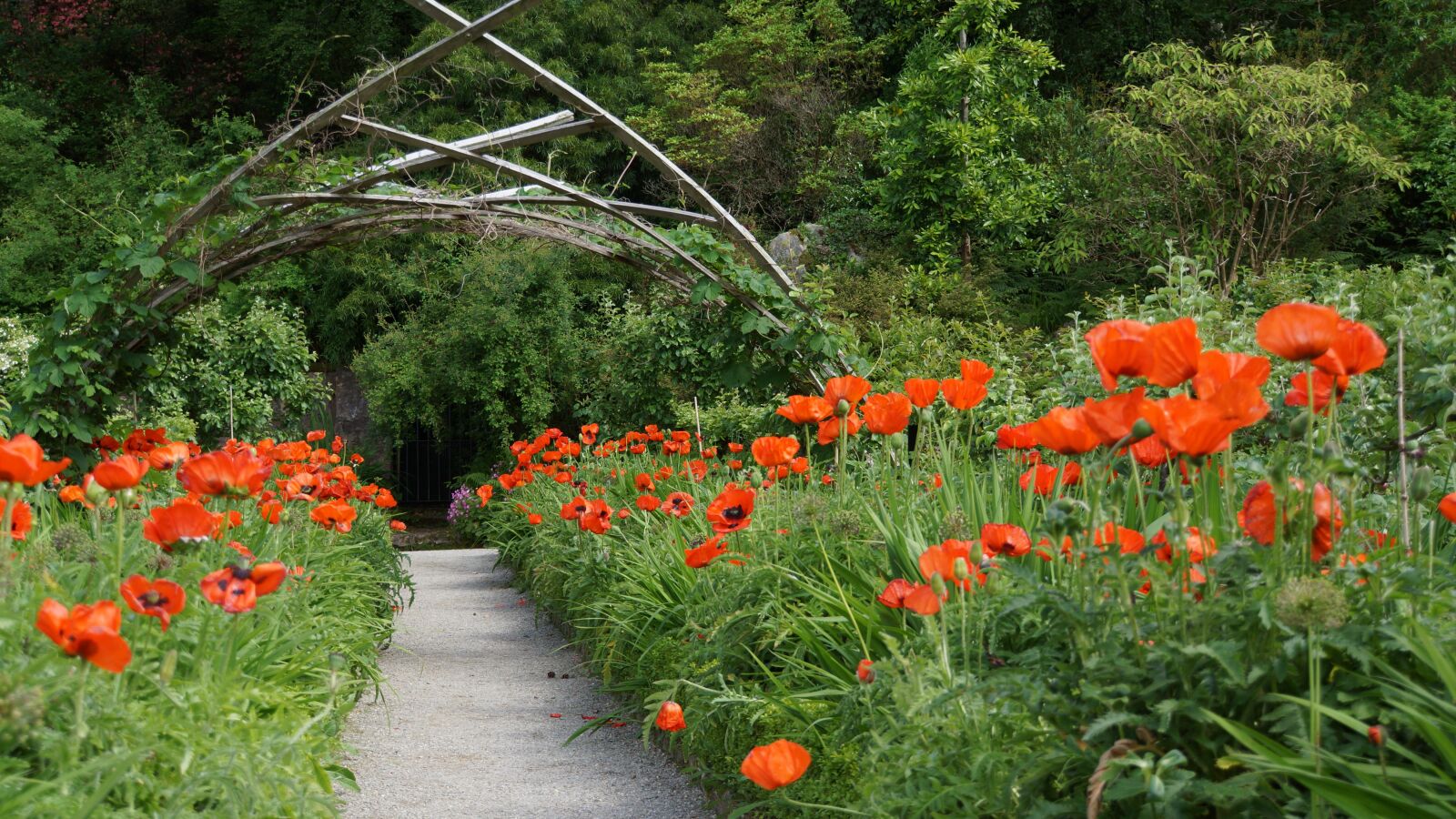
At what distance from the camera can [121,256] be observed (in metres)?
5.50

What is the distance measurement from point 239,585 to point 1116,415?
1391mm

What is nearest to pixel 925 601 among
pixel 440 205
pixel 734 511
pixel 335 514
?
pixel 734 511

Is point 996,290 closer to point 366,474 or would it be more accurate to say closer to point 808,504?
point 366,474

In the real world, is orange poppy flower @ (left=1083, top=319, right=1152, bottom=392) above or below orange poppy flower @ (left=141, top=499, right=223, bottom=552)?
above

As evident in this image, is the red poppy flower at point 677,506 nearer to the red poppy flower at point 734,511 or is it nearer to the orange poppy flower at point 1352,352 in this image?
the red poppy flower at point 734,511

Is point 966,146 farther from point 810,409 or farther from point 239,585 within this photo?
point 239,585

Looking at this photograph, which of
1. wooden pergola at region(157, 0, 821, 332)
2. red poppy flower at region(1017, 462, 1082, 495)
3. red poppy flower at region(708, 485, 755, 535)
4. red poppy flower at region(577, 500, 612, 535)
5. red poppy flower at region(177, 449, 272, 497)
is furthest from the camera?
wooden pergola at region(157, 0, 821, 332)

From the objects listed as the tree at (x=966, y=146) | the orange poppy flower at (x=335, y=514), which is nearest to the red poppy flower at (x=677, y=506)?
the orange poppy flower at (x=335, y=514)

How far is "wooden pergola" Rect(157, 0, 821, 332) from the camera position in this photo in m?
5.61

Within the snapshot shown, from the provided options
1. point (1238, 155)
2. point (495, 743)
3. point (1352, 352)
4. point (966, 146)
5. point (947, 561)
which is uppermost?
point (966, 146)

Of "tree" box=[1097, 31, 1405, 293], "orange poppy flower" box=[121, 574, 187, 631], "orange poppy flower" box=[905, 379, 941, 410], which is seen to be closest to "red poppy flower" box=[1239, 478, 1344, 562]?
"orange poppy flower" box=[905, 379, 941, 410]

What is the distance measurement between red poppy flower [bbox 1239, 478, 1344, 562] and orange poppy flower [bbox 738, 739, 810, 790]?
2.58 ft

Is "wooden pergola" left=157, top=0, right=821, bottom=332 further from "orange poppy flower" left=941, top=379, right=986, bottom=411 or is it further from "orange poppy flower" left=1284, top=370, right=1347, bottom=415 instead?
"orange poppy flower" left=1284, top=370, right=1347, bottom=415

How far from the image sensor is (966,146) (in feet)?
44.9
